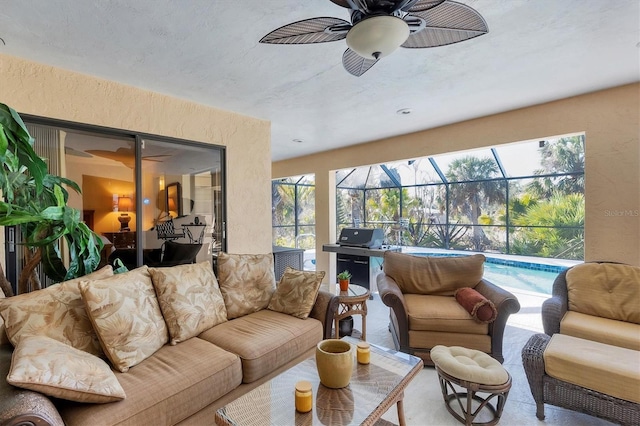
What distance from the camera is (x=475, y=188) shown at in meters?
6.39

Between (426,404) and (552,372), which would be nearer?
(552,372)

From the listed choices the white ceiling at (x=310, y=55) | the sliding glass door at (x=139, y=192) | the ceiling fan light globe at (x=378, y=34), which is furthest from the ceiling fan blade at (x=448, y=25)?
the sliding glass door at (x=139, y=192)

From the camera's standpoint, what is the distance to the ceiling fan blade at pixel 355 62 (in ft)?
5.53

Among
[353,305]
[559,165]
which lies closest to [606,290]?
[353,305]

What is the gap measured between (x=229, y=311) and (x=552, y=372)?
2.18 metres

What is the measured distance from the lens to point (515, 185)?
5.89 m

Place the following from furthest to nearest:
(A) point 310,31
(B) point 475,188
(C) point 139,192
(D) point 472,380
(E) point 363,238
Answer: (B) point 475,188
(E) point 363,238
(C) point 139,192
(D) point 472,380
(A) point 310,31

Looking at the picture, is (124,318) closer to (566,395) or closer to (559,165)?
(566,395)

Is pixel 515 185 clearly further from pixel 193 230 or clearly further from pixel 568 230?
pixel 193 230

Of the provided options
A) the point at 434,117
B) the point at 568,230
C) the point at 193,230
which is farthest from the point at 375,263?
the point at 568,230

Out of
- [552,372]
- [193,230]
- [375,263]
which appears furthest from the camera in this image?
[375,263]

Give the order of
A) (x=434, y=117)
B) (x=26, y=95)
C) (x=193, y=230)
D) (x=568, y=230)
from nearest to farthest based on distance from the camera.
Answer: (x=26, y=95) → (x=193, y=230) → (x=434, y=117) → (x=568, y=230)

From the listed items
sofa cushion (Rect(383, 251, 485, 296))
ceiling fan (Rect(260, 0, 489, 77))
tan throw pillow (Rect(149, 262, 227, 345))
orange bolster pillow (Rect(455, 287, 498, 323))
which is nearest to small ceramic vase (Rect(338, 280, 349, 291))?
sofa cushion (Rect(383, 251, 485, 296))

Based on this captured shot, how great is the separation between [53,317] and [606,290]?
374cm
